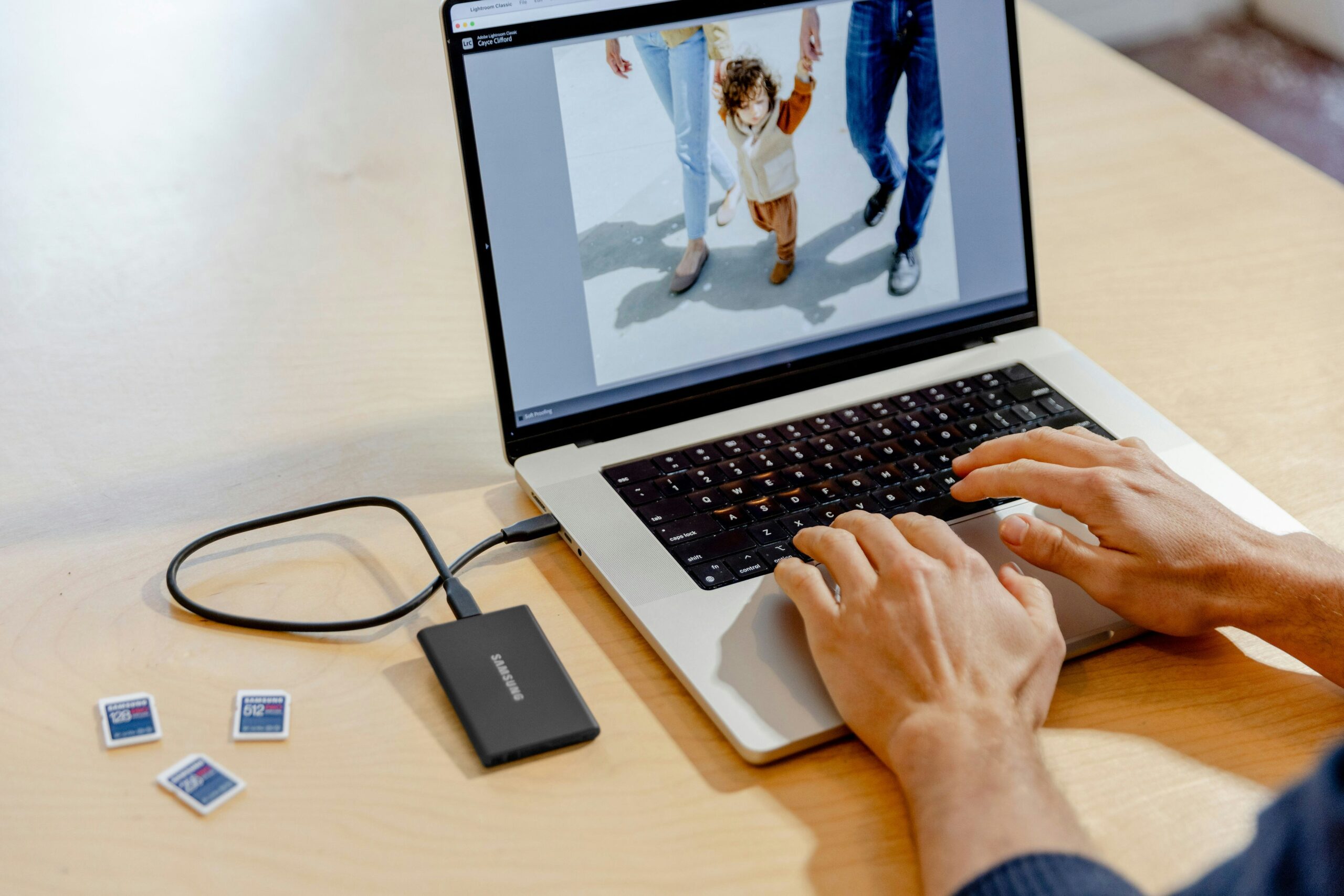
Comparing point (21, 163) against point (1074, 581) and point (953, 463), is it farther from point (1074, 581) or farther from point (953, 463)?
point (1074, 581)

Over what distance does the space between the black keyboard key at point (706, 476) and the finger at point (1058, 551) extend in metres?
0.20

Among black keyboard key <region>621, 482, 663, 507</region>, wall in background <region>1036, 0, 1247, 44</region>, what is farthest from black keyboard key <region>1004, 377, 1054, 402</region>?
wall in background <region>1036, 0, 1247, 44</region>

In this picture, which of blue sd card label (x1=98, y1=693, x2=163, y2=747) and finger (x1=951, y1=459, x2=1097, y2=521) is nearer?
blue sd card label (x1=98, y1=693, x2=163, y2=747)

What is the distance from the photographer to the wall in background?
10.6 feet

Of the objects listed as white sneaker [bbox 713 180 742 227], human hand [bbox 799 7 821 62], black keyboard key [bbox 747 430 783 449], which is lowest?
black keyboard key [bbox 747 430 783 449]

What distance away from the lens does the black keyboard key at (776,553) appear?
0.76 metres

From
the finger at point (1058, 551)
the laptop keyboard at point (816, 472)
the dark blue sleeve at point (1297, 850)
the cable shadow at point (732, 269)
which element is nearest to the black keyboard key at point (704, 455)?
the laptop keyboard at point (816, 472)

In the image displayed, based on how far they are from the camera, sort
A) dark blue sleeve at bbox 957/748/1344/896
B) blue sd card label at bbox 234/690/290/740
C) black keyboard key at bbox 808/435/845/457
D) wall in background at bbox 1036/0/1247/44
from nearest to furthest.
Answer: dark blue sleeve at bbox 957/748/1344/896
blue sd card label at bbox 234/690/290/740
black keyboard key at bbox 808/435/845/457
wall in background at bbox 1036/0/1247/44

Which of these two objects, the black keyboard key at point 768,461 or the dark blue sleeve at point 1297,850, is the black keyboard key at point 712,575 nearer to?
the black keyboard key at point 768,461

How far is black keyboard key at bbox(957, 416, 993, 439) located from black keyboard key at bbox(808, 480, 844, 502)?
129 millimetres

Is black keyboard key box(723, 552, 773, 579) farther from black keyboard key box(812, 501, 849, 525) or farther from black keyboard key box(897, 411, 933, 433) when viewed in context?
black keyboard key box(897, 411, 933, 433)

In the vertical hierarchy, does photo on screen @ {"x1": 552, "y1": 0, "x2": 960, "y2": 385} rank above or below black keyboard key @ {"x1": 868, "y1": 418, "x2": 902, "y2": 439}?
above

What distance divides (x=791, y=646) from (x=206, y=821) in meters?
0.34

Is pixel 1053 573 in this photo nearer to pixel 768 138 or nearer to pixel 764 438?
pixel 764 438
